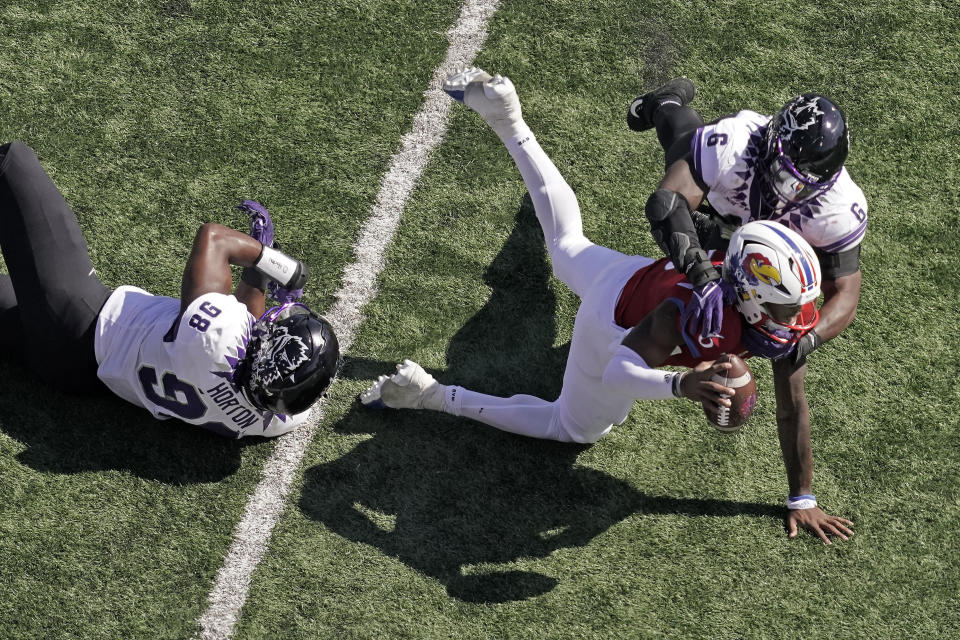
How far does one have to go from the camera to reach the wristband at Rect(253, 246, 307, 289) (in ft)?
15.6

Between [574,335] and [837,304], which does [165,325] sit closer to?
[574,335]

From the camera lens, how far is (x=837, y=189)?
4488mm

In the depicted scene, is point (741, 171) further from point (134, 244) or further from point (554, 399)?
point (134, 244)

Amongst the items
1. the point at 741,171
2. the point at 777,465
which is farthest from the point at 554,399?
the point at 741,171

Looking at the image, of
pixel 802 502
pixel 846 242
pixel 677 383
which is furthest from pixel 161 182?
pixel 802 502

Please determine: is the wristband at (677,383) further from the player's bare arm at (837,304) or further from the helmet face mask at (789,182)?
the helmet face mask at (789,182)

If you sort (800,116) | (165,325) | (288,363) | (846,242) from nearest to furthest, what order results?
(288,363) → (800,116) → (846,242) → (165,325)

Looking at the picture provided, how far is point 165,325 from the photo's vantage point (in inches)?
182

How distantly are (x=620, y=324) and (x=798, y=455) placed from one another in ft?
3.95

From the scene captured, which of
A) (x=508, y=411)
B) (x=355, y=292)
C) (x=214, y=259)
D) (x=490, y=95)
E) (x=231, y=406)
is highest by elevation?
(x=490, y=95)

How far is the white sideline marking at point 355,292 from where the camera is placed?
4.66 metres

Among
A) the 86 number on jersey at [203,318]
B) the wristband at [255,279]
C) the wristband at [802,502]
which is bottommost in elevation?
the wristband at [802,502]

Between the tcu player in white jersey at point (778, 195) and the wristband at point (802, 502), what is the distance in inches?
29.5

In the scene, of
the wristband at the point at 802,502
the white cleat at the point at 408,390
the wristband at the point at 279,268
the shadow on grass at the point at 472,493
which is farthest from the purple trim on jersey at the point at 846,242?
the wristband at the point at 279,268
